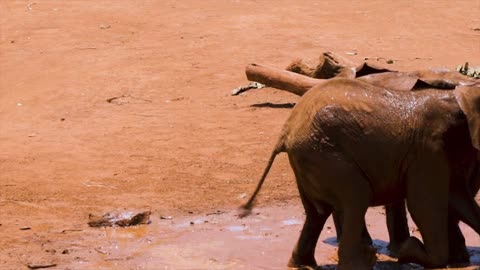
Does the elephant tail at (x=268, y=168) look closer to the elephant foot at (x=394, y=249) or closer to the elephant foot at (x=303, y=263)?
the elephant foot at (x=303, y=263)

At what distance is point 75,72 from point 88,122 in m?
2.68

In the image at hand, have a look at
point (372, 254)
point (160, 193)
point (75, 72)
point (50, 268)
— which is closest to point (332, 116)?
point (372, 254)

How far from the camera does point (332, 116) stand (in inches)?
277

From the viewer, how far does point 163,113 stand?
12930mm

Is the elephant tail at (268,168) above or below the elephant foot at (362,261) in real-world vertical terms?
above

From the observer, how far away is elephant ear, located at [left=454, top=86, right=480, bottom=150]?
6945 mm

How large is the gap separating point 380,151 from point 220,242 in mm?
1821

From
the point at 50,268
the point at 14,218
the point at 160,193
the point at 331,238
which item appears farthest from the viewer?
the point at 160,193

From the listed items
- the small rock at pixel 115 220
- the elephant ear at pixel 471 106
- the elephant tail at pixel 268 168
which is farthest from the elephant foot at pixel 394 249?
the small rock at pixel 115 220

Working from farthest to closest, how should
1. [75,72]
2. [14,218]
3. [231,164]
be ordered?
[75,72], [231,164], [14,218]

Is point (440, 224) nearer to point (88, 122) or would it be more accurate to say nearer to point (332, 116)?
point (332, 116)

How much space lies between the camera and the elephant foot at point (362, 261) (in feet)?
23.3

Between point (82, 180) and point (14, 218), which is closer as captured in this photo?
point (14, 218)

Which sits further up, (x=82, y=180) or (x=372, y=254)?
(x=372, y=254)
